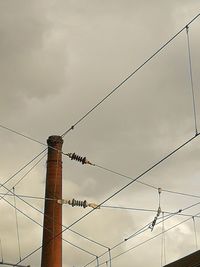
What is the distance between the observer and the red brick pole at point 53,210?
80.4 feet

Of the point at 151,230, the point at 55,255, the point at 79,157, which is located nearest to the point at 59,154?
the point at 79,157

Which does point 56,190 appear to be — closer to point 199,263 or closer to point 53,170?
point 53,170

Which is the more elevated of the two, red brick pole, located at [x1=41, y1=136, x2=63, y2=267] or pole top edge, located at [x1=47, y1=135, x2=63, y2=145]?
pole top edge, located at [x1=47, y1=135, x2=63, y2=145]

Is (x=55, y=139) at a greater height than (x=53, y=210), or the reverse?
(x=55, y=139)

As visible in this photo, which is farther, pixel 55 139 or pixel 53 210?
pixel 55 139

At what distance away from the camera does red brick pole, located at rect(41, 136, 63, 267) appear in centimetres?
2452

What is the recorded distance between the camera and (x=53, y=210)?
2539 centimetres

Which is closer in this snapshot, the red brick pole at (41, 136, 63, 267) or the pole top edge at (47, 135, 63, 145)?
the red brick pole at (41, 136, 63, 267)

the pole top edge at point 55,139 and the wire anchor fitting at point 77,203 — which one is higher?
the pole top edge at point 55,139

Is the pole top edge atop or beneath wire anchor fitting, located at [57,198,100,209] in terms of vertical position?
atop

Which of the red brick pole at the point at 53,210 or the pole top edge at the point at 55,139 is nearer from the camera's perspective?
the red brick pole at the point at 53,210

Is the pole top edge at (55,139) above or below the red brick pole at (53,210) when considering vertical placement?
above

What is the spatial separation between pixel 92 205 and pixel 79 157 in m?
2.29

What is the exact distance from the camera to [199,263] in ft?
51.0
